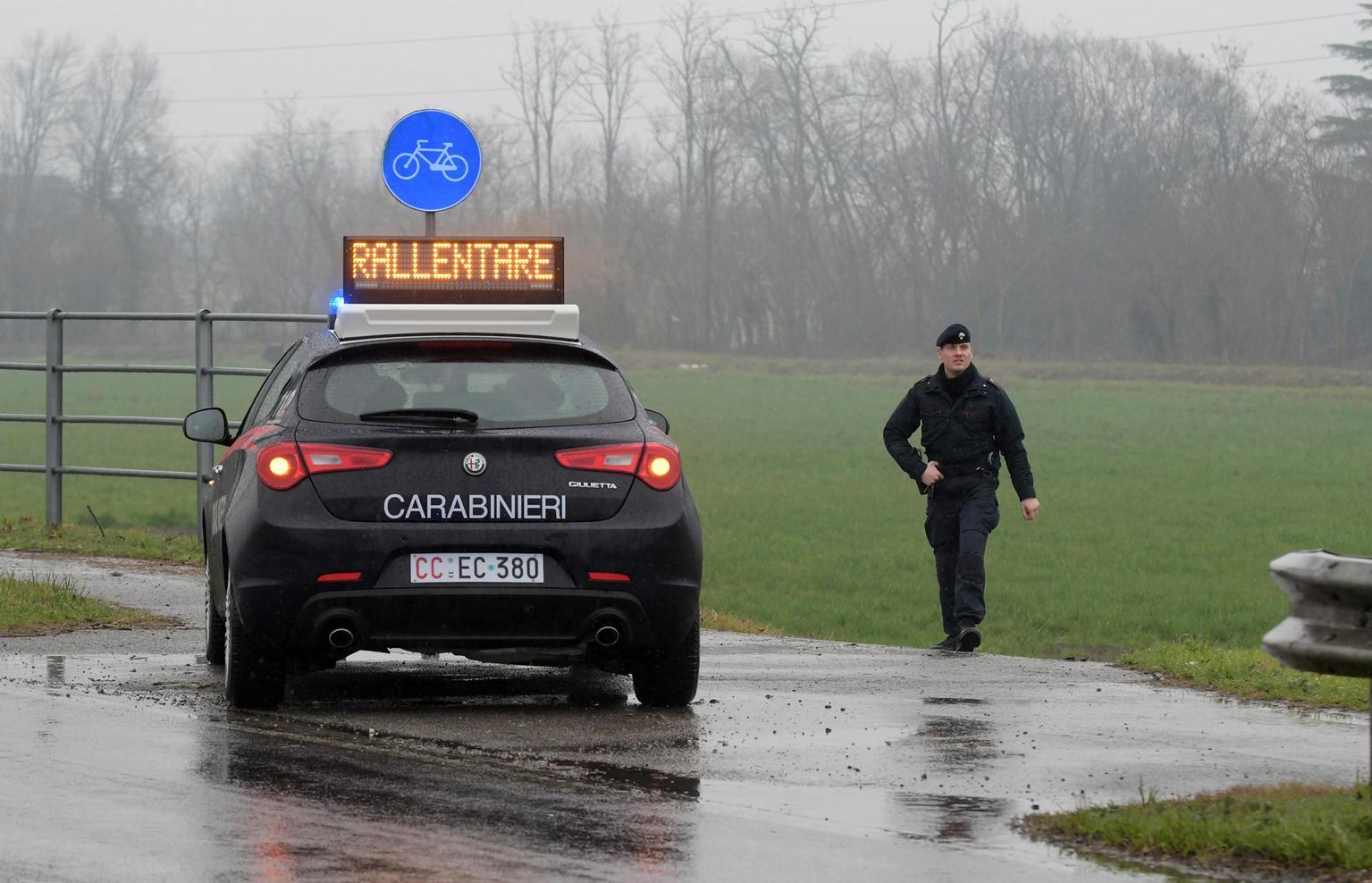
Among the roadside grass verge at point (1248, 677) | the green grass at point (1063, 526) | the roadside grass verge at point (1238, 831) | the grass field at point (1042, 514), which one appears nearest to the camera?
the roadside grass verge at point (1238, 831)

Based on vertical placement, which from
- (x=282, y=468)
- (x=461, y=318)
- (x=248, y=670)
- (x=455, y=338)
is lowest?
(x=248, y=670)

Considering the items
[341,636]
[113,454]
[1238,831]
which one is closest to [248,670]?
[341,636]

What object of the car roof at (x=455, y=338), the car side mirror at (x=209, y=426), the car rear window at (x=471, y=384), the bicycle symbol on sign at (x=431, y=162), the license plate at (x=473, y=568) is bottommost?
the license plate at (x=473, y=568)

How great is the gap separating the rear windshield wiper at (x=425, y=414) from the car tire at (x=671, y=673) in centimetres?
123

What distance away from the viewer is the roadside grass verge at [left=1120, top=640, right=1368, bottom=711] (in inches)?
356

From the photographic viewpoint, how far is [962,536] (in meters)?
11.8

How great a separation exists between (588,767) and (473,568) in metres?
1.16

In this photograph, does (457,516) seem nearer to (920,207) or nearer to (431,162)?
(431,162)

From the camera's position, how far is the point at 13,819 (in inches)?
245

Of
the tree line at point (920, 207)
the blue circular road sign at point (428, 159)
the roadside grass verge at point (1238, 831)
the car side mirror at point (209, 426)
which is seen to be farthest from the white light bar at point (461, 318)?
the tree line at point (920, 207)

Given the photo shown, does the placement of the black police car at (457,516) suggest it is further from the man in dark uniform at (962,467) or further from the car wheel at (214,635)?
the man in dark uniform at (962,467)

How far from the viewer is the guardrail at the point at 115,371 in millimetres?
16281

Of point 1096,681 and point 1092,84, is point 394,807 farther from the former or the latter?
point 1092,84

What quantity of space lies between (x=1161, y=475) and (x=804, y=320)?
6611 cm
